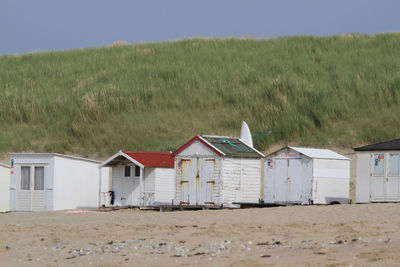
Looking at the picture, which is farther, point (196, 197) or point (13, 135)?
point (13, 135)

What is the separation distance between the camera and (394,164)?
29141 mm

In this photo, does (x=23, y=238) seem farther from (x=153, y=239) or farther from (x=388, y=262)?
(x=388, y=262)

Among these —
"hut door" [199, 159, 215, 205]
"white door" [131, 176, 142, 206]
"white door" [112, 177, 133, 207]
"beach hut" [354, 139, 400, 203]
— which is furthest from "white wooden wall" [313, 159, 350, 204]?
"white door" [112, 177, 133, 207]

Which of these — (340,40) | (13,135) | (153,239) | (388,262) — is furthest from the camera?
(340,40)

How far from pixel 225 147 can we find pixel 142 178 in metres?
4.37

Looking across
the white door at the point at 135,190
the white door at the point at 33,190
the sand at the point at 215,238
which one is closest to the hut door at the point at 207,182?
the sand at the point at 215,238

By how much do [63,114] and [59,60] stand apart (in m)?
12.0

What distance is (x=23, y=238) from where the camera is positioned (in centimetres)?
2392

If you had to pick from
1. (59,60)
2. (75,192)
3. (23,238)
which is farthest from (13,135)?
(23,238)

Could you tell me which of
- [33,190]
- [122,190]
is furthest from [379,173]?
[33,190]

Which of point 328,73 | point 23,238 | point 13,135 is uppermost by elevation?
point 328,73

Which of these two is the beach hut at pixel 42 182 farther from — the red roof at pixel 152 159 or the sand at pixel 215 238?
the sand at pixel 215 238

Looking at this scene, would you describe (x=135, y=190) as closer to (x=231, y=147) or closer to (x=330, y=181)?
(x=231, y=147)

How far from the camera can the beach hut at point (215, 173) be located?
1243 inches
